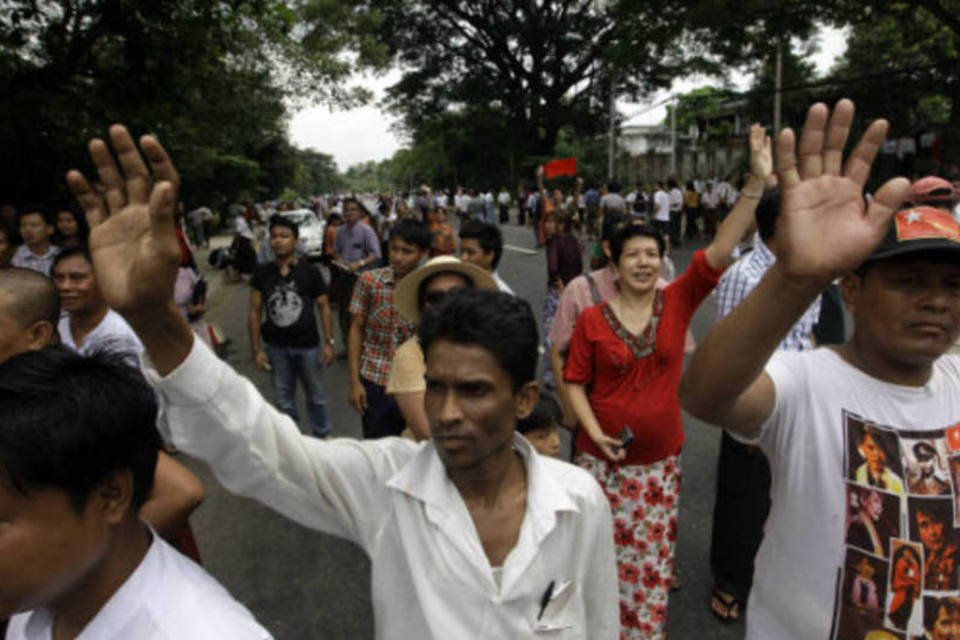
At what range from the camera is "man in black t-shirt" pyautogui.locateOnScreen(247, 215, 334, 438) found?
16.5 ft

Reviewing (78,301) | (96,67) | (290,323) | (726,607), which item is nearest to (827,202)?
(726,607)

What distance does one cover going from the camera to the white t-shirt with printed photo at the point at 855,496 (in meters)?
1.50

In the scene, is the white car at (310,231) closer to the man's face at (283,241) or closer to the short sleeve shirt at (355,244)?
the short sleeve shirt at (355,244)

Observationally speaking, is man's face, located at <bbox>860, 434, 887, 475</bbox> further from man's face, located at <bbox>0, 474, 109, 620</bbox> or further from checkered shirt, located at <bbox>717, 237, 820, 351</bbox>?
man's face, located at <bbox>0, 474, 109, 620</bbox>

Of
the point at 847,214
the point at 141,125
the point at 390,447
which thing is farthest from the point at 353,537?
the point at 141,125

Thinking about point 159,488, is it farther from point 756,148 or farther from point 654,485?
point 756,148

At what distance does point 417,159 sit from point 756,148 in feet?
242

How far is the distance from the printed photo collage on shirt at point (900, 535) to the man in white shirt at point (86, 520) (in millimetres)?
1230

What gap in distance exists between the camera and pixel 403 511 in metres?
1.52

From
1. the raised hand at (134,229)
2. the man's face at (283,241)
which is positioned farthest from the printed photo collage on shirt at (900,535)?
Answer: the man's face at (283,241)

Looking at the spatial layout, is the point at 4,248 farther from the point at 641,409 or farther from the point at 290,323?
the point at 641,409

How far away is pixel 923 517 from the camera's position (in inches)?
58.9

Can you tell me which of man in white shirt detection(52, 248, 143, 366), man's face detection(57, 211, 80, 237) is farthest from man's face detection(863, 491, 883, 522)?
man's face detection(57, 211, 80, 237)

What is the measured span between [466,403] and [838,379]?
84 centimetres
